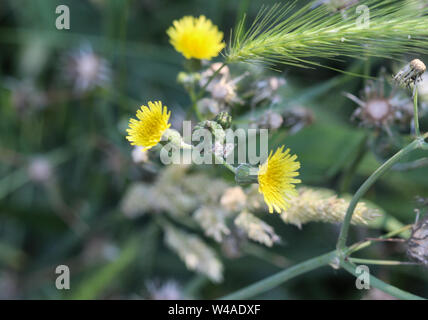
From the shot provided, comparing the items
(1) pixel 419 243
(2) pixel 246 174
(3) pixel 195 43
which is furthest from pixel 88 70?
(1) pixel 419 243

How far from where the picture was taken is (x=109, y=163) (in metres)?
2.16

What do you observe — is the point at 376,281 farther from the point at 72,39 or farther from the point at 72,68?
the point at 72,39

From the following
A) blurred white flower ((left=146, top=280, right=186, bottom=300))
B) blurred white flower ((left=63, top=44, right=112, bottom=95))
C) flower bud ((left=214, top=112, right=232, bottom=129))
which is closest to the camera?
flower bud ((left=214, top=112, right=232, bottom=129))

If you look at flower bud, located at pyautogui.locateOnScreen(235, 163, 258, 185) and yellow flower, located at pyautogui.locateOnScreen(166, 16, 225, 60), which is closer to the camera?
flower bud, located at pyautogui.locateOnScreen(235, 163, 258, 185)

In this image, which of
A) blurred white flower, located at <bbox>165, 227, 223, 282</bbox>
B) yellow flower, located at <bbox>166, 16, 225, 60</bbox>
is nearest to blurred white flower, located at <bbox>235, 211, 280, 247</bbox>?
blurred white flower, located at <bbox>165, 227, 223, 282</bbox>

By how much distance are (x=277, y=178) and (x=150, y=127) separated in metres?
0.35

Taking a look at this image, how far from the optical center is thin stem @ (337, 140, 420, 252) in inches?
37.7

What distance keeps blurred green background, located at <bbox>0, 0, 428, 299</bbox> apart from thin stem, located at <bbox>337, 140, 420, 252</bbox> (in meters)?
0.69

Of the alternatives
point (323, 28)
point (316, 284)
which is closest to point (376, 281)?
point (323, 28)

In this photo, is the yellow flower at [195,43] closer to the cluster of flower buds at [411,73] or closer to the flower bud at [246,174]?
the flower bud at [246,174]

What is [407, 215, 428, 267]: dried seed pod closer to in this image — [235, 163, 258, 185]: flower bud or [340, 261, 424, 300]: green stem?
[340, 261, 424, 300]: green stem

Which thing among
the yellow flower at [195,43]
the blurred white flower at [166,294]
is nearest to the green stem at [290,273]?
the blurred white flower at [166,294]

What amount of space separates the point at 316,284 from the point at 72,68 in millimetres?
1731

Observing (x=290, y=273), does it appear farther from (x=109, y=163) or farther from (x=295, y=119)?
(x=109, y=163)
